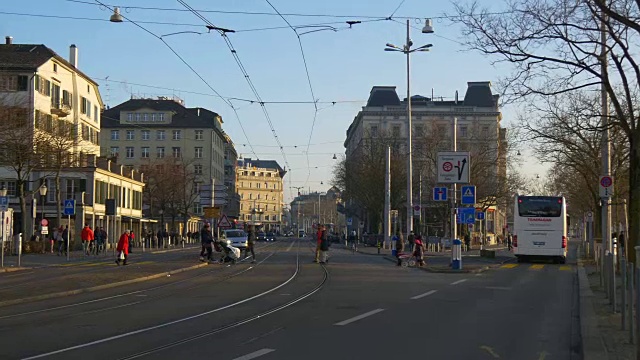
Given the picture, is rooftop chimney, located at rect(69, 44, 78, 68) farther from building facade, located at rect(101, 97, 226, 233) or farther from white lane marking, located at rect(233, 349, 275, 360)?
white lane marking, located at rect(233, 349, 275, 360)

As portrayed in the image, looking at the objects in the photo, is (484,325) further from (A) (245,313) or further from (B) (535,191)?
(B) (535,191)

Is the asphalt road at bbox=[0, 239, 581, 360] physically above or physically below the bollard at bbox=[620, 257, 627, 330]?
below

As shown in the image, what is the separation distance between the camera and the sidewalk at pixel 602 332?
10547mm

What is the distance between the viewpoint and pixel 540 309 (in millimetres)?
17531

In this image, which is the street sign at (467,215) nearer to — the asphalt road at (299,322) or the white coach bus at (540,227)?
the white coach bus at (540,227)

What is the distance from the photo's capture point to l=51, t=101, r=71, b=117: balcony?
63906 millimetres

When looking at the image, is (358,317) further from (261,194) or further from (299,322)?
(261,194)

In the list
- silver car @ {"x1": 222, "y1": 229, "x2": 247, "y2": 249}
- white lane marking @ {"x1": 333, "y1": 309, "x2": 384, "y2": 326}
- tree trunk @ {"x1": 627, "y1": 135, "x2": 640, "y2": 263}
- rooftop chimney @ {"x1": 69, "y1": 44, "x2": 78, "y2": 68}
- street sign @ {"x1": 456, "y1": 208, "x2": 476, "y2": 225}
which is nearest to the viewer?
white lane marking @ {"x1": 333, "y1": 309, "x2": 384, "y2": 326}

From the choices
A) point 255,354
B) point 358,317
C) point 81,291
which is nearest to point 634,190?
point 358,317

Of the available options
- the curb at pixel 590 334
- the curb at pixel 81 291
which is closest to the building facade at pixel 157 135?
the curb at pixel 81 291

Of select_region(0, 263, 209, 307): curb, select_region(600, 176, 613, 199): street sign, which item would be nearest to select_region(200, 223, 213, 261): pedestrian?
select_region(0, 263, 209, 307): curb

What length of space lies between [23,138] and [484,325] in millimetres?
31532

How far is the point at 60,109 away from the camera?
211 feet

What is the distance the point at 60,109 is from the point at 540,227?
42104 mm
